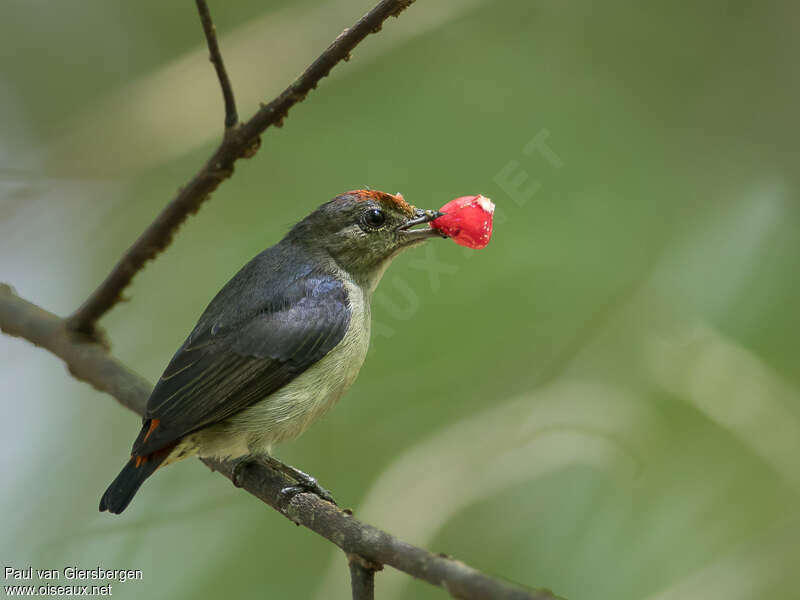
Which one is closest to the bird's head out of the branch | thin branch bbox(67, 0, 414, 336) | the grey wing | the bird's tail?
the grey wing

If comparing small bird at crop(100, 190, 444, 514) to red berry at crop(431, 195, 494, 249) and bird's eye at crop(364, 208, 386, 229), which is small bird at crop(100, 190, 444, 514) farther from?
red berry at crop(431, 195, 494, 249)

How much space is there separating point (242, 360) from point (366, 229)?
0.86 m

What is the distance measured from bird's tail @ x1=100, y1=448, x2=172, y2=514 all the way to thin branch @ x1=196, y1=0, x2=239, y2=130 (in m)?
1.32

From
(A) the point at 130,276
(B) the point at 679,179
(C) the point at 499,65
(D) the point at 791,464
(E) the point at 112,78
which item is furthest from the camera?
(E) the point at 112,78

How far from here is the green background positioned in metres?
3.43

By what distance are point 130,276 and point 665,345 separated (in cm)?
237

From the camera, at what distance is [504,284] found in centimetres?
391

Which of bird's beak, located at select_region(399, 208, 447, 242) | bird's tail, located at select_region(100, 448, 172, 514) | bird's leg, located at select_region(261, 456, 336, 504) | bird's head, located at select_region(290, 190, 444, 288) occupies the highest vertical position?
bird's beak, located at select_region(399, 208, 447, 242)

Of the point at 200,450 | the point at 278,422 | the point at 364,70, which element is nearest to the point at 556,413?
the point at 278,422

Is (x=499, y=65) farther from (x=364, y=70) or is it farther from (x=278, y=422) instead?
(x=278, y=422)

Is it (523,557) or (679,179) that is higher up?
(679,179)

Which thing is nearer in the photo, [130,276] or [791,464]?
[791,464]

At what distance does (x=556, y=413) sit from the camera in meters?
3.78

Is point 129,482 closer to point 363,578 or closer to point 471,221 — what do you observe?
point 363,578
